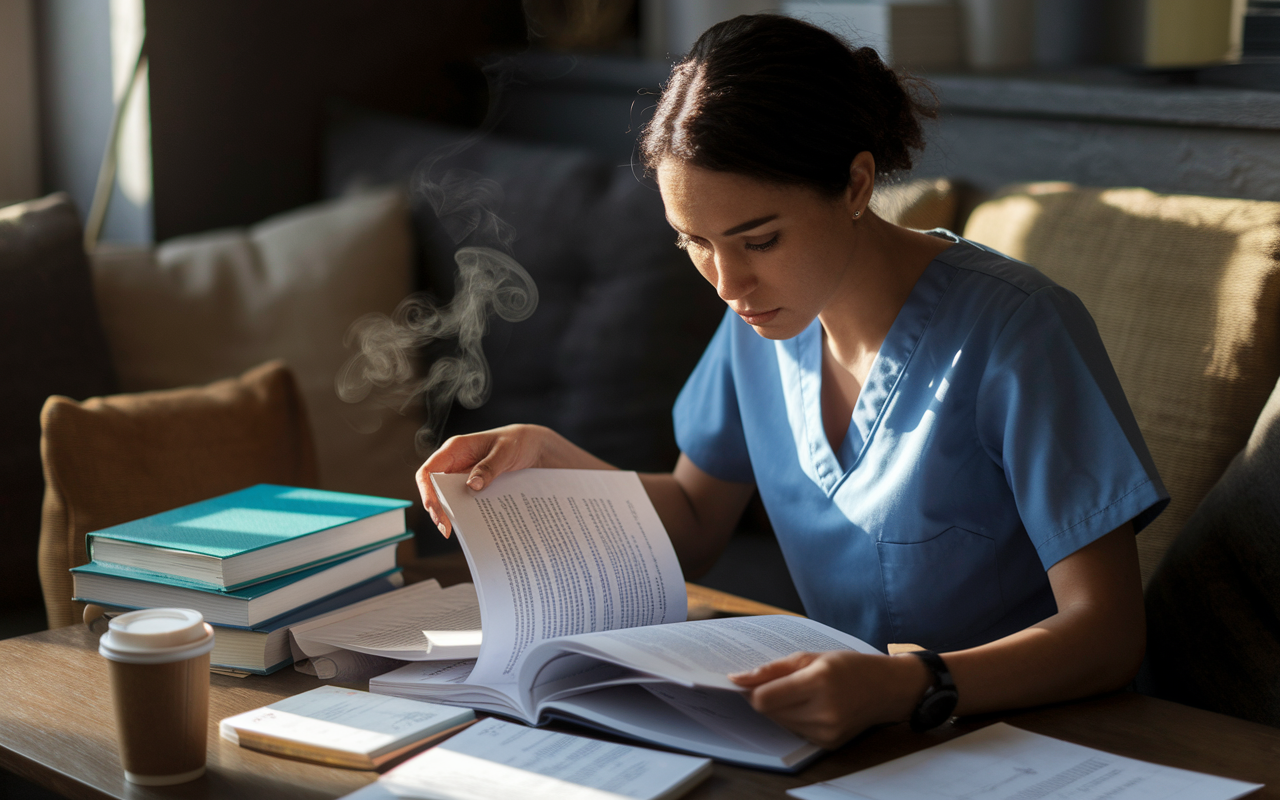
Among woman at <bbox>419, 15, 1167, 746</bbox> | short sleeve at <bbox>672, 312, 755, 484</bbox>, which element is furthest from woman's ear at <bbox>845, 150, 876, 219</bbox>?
short sleeve at <bbox>672, 312, 755, 484</bbox>

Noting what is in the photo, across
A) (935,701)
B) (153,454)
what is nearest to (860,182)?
(935,701)

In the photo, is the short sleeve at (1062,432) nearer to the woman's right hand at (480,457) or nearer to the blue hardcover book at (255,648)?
the woman's right hand at (480,457)

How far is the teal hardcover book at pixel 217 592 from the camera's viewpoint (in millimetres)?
965

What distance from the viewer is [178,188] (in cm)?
240

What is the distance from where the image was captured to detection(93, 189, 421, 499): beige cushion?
199 centimetres

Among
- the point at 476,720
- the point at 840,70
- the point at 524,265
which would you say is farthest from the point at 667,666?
the point at 524,265

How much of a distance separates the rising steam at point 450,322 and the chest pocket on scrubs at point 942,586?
1.18m

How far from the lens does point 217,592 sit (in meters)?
0.96

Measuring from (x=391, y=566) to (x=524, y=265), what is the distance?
3.52ft

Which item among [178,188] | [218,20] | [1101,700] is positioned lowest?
[1101,700]

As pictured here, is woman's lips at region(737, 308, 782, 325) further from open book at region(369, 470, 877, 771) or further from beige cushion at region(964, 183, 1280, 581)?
beige cushion at region(964, 183, 1280, 581)

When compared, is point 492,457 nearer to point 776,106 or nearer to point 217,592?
point 217,592

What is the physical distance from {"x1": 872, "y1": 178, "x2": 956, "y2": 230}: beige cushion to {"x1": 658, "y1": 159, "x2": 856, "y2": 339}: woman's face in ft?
2.28

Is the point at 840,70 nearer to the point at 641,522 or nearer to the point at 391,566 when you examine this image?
the point at 641,522
